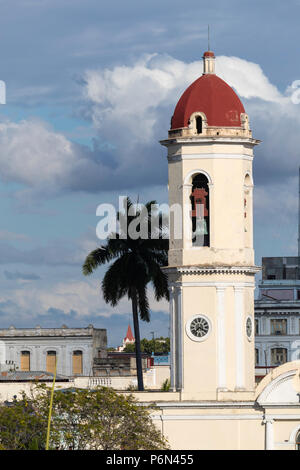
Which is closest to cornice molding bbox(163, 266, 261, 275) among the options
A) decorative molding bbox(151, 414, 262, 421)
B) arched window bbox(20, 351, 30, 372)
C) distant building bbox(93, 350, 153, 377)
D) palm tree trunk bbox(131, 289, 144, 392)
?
decorative molding bbox(151, 414, 262, 421)

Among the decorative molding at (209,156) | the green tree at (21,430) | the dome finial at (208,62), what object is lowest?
the green tree at (21,430)

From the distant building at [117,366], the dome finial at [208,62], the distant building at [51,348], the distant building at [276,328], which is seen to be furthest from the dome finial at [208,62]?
the distant building at [276,328]

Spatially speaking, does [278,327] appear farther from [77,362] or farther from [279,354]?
[77,362]

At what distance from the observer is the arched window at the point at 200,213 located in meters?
71.9

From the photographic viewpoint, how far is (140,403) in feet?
235

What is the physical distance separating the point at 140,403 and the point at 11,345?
6881 cm

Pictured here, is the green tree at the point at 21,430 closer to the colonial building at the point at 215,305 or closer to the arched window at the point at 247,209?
the colonial building at the point at 215,305

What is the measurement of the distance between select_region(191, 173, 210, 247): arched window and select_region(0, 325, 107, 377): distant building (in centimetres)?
6324

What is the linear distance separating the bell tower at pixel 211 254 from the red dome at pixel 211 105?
43 mm

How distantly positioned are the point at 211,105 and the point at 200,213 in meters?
4.69

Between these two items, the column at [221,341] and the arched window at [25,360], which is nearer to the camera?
the column at [221,341]

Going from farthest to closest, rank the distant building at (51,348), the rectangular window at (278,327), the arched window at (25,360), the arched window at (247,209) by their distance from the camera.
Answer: the rectangular window at (278,327) < the arched window at (25,360) < the distant building at (51,348) < the arched window at (247,209)

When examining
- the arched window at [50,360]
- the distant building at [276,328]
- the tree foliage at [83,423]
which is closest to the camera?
the tree foliage at [83,423]
